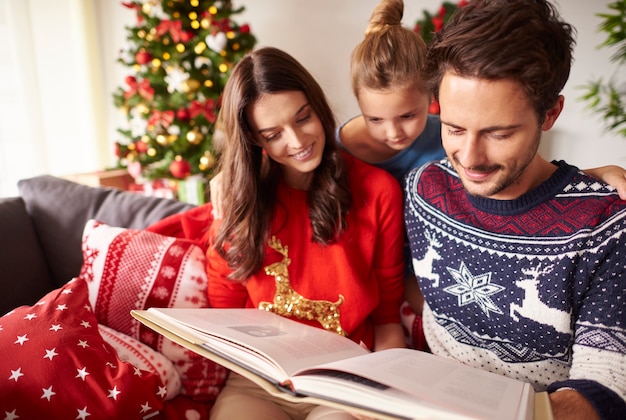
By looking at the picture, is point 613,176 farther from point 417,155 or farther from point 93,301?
point 93,301

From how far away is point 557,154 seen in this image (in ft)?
9.41

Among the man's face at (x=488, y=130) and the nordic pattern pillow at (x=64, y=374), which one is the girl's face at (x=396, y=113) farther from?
the nordic pattern pillow at (x=64, y=374)

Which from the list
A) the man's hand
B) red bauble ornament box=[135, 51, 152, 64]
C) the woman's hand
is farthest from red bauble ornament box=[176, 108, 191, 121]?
the man's hand

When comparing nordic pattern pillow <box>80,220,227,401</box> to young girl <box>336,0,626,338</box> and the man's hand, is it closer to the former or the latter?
young girl <box>336,0,626,338</box>

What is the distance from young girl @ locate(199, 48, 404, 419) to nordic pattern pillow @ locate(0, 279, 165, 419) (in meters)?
0.26

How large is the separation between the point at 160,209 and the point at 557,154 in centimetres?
223

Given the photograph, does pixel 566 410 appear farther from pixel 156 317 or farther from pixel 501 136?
pixel 156 317

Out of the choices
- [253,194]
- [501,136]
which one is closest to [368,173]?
[253,194]

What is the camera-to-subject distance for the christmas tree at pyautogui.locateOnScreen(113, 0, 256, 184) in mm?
2855

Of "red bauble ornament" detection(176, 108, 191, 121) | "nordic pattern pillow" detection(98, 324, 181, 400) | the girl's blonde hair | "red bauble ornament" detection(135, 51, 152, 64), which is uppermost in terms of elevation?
"red bauble ornament" detection(135, 51, 152, 64)

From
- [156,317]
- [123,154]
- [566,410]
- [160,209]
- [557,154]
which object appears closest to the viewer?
[566,410]

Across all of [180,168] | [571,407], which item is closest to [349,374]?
[571,407]

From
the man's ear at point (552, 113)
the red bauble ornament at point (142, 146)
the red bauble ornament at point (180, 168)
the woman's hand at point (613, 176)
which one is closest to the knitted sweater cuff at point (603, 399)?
the woman's hand at point (613, 176)

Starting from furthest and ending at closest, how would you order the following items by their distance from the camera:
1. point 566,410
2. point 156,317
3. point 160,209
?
point 160,209 → point 156,317 → point 566,410
